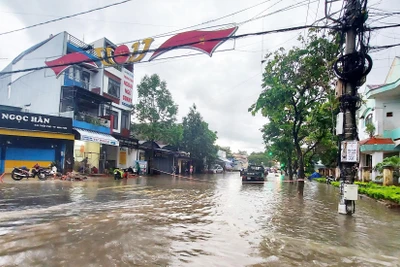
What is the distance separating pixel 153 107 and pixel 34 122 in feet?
40.0

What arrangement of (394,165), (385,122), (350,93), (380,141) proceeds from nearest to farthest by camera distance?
(350,93)
(394,165)
(380,141)
(385,122)

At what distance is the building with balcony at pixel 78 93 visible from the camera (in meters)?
22.0

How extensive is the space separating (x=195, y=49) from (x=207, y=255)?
26.5 ft

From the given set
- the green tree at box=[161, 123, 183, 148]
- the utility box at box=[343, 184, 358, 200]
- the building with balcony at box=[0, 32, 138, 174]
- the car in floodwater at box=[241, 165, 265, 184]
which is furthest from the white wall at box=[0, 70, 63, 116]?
the utility box at box=[343, 184, 358, 200]

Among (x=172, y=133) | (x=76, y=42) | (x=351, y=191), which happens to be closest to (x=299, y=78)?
(x=351, y=191)

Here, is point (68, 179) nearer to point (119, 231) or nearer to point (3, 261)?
point (119, 231)

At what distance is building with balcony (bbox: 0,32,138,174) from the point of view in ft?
72.3

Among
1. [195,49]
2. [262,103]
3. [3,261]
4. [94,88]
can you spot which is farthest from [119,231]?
[94,88]

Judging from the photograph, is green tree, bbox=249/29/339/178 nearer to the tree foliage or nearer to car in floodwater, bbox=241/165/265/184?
car in floodwater, bbox=241/165/265/184

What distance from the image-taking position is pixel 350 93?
27.7 feet

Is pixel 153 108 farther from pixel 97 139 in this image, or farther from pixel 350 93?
pixel 350 93

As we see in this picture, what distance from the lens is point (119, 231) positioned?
5602 millimetres

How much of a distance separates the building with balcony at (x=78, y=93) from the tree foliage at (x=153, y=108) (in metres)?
1.94

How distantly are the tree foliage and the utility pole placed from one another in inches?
864
